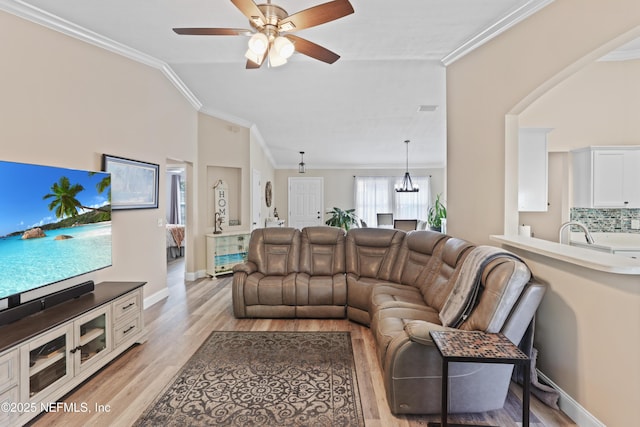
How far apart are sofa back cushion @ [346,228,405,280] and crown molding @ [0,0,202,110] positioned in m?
3.31

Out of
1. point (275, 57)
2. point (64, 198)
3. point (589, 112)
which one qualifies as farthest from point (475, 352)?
point (589, 112)

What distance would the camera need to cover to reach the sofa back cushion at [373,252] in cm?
364

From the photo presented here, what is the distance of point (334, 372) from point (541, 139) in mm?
3112

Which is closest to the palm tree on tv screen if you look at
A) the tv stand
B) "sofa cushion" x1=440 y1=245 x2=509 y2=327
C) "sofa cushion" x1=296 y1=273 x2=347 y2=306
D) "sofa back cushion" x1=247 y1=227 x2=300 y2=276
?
the tv stand

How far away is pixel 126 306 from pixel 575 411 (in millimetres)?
3440

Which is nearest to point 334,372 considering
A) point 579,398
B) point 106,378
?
point 579,398

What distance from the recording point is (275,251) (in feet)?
12.8

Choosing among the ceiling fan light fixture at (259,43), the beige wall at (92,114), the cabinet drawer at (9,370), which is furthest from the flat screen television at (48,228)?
the ceiling fan light fixture at (259,43)

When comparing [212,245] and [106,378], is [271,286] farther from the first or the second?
[212,245]

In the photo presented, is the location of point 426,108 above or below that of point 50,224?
above

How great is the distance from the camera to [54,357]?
6.44 feet

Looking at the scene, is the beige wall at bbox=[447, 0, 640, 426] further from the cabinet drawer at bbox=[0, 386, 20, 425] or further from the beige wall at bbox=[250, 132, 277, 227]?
the beige wall at bbox=[250, 132, 277, 227]

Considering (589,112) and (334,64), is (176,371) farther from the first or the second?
(589,112)

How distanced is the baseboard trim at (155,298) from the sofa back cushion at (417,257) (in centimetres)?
310
